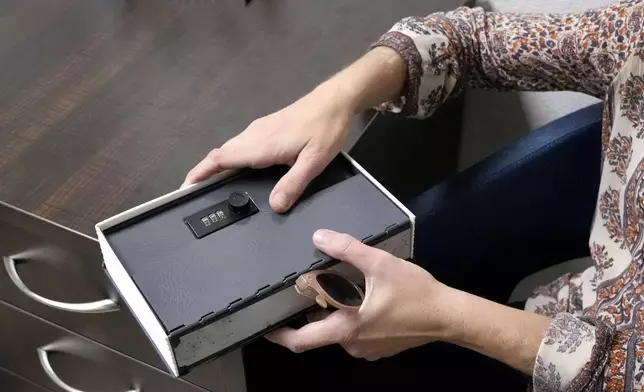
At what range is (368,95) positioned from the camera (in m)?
0.77

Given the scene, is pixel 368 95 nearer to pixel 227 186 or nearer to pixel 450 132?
pixel 227 186

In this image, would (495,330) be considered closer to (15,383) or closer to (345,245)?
(345,245)

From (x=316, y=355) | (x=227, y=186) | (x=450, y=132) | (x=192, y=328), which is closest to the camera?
(x=192, y=328)

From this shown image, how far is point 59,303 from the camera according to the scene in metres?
0.80

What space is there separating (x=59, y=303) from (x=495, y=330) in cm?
46

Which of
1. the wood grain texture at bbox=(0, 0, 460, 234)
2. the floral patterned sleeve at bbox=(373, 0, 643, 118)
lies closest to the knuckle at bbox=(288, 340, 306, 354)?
the wood grain texture at bbox=(0, 0, 460, 234)

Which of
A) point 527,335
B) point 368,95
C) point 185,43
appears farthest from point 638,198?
point 185,43

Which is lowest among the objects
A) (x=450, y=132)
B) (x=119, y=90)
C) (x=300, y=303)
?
Answer: (x=450, y=132)

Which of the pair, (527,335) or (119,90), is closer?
(527,335)

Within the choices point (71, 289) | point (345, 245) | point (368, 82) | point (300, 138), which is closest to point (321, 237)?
point (345, 245)

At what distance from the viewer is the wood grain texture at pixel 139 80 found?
0.74 meters

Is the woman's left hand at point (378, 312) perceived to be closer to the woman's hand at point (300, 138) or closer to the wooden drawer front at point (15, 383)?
the woman's hand at point (300, 138)

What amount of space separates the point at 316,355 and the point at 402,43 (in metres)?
0.38

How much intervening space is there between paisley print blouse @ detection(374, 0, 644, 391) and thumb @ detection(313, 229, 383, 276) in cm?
19
